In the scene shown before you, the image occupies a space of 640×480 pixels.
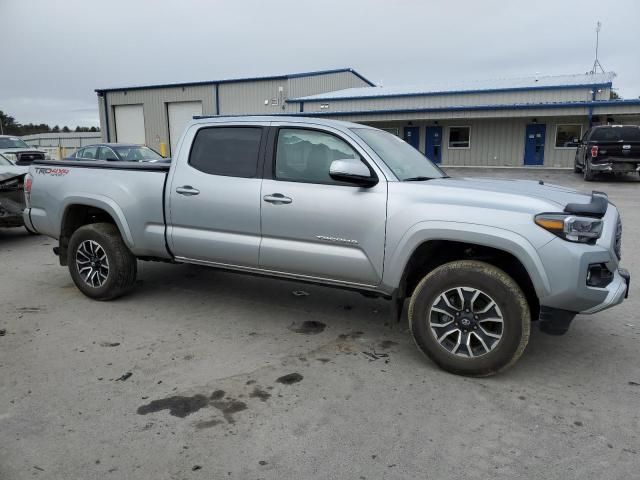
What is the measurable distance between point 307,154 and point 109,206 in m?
2.19

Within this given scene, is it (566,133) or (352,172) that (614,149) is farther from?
(352,172)

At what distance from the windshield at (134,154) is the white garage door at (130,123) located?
26.0 m

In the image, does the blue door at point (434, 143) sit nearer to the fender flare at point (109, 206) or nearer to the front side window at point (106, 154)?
the front side window at point (106, 154)

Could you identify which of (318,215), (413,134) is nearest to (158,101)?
(413,134)

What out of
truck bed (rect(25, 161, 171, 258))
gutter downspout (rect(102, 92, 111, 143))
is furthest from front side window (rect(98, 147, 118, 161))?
gutter downspout (rect(102, 92, 111, 143))

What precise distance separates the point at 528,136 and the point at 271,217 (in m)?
26.4

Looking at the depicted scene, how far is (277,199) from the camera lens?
429cm

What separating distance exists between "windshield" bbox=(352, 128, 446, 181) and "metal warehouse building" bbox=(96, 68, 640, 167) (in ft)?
72.3

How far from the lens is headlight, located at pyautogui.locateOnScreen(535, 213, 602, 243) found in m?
3.34

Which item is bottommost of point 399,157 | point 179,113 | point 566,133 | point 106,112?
point 399,157

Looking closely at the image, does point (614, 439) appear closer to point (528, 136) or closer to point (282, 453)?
point (282, 453)

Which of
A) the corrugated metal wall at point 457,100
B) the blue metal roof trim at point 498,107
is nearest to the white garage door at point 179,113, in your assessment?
the corrugated metal wall at point 457,100

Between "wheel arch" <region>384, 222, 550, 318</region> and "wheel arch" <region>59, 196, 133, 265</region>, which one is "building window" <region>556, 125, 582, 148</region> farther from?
"wheel arch" <region>59, 196, 133, 265</region>

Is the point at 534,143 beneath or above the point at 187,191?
above
